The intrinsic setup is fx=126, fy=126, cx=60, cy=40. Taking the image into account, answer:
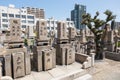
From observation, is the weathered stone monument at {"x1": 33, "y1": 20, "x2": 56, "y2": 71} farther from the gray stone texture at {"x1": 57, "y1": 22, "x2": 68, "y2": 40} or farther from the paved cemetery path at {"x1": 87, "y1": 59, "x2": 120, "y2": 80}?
the paved cemetery path at {"x1": 87, "y1": 59, "x2": 120, "y2": 80}

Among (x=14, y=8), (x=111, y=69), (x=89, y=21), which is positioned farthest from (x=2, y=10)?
(x=111, y=69)

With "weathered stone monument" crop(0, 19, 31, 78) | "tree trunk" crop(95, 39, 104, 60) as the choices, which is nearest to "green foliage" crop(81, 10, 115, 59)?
"tree trunk" crop(95, 39, 104, 60)

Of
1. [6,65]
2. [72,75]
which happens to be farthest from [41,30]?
[72,75]

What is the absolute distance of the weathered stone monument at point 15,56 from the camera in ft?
26.5

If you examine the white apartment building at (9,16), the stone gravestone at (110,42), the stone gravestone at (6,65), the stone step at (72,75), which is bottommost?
Result: the stone step at (72,75)

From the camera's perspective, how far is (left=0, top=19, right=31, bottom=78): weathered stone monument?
26.5 feet

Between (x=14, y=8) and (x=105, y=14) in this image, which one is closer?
(x=105, y=14)

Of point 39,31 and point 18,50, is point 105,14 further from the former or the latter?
point 18,50

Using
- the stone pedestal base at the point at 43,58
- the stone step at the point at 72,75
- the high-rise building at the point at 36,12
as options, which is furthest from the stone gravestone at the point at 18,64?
the high-rise building at the point at 36,12

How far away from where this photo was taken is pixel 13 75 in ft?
26.9

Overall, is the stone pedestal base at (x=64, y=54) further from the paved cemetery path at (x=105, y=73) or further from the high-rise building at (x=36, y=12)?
the high-rise building at (x=36, y=12)

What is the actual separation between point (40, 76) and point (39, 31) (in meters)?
3.34

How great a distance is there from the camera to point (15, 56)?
823 cm

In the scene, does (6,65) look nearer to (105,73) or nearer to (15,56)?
(15,56)
